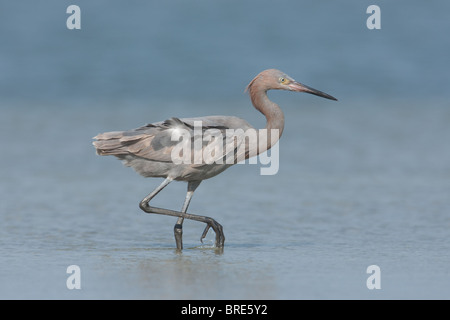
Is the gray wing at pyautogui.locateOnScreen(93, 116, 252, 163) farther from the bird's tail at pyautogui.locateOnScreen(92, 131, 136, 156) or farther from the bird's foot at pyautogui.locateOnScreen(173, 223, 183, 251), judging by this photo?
the bird's foot at pyautogui.locateOnScreen(173, 223, 183, 251)

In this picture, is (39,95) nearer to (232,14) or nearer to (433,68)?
(232,14)

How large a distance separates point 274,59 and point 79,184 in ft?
46.0

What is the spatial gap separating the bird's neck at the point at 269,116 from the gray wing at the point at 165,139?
26cm

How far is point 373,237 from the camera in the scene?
341 inches

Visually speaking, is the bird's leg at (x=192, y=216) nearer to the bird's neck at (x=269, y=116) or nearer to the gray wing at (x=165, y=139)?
the gray wing at (x=165, y=139)

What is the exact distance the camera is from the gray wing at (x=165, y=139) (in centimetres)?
830

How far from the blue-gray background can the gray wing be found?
0.89 m

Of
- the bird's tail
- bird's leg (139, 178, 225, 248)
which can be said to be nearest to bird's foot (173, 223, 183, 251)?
bird's leg (139, 178, 225, 248)

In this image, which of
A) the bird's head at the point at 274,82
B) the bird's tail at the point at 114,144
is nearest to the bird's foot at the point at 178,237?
the bird's tail at the point at 114,144

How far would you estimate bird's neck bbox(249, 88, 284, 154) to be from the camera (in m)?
8.61

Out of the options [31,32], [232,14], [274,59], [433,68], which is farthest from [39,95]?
[433,68]

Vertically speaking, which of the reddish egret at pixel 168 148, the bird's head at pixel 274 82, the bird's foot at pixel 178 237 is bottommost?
the bird's foot at pixel 178 237

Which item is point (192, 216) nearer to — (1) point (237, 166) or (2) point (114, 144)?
(2) point (114, 144)

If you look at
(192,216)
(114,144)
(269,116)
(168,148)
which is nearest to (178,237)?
(192,216)
